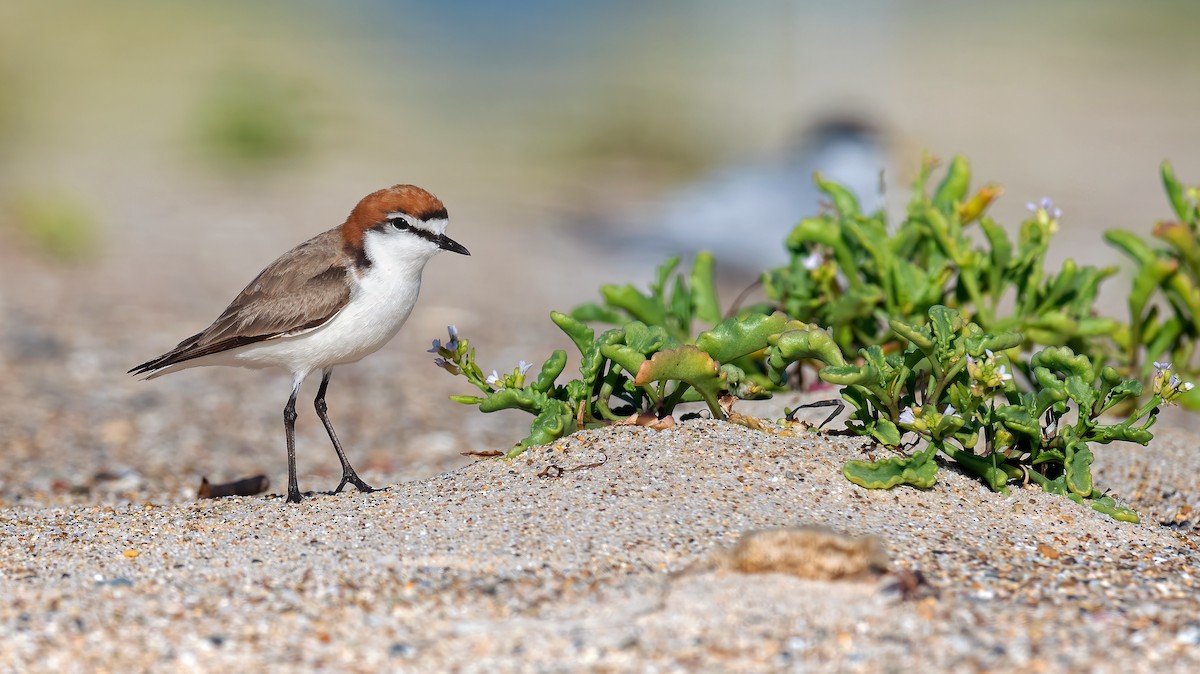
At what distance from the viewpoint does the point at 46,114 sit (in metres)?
20.7

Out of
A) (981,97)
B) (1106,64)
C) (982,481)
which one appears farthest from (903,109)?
(982,481)

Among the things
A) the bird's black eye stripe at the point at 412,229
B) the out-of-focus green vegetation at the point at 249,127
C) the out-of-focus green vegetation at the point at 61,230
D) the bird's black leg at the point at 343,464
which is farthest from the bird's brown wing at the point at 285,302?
the out-of-focus green vegetation at the point at 249,127

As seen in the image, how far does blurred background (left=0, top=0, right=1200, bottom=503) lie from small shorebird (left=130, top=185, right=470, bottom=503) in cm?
86

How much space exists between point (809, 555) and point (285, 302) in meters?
2.33

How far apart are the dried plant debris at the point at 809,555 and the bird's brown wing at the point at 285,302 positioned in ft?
6.74

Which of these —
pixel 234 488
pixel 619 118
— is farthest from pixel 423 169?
pixel 234 488

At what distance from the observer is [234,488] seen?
16.3 ft

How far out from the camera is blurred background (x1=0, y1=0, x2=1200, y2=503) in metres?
6.89

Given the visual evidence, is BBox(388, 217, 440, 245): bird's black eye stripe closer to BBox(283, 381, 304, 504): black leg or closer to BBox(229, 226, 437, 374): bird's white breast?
BBox(229, 226, 437, 374): bird's white breast

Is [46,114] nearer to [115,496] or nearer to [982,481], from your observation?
[115,496]

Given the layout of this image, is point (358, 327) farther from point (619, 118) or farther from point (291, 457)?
point (619, 118)

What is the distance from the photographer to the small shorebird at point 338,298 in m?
4.64

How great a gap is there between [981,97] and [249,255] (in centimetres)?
1893

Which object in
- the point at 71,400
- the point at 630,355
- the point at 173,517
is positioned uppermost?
the point at 630,355
